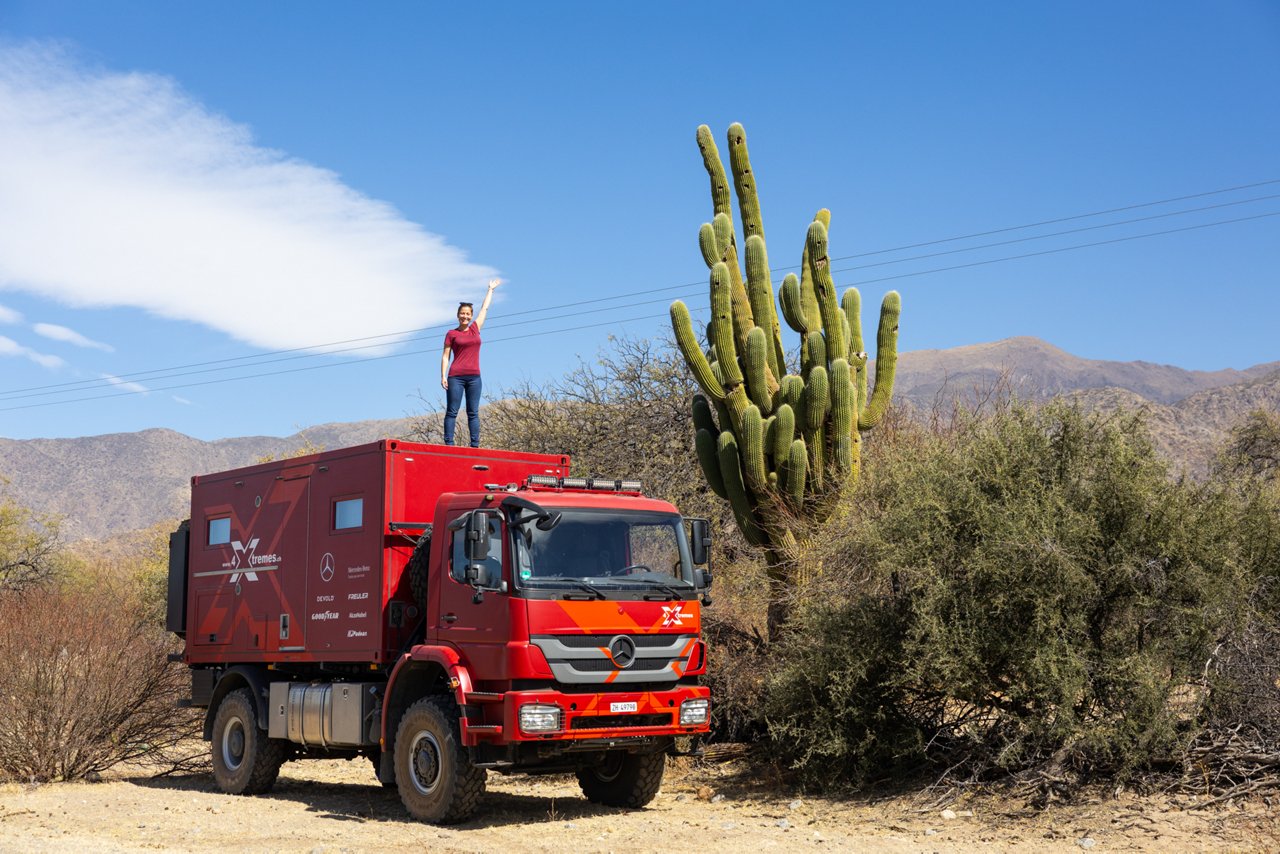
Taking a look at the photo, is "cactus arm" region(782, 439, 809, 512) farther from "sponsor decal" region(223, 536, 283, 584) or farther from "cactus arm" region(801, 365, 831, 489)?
"sponsor decal" region(223, 536, 283, 584)

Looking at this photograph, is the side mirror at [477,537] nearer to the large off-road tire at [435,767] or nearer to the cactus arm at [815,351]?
the large off-road tire at [435,767]

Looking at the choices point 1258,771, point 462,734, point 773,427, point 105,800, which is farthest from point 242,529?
point 1258,771

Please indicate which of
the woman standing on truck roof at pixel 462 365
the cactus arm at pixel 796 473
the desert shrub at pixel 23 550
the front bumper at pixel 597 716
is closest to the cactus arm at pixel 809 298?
the cactus arm at pixel 796 473

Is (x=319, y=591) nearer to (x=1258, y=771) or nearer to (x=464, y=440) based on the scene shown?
(x=1258, y=771)

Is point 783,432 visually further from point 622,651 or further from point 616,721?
point 616,721

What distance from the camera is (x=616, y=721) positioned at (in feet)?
36.9

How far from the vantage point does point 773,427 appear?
15570 mm

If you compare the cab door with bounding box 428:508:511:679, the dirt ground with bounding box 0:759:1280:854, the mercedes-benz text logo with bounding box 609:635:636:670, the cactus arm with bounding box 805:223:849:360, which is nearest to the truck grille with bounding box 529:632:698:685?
the mercedes-benz text logo with bounding box 609:635:636:670

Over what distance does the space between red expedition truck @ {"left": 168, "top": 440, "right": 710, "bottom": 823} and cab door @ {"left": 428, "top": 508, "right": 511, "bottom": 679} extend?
0.07 ft

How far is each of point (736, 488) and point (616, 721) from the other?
16.9ft

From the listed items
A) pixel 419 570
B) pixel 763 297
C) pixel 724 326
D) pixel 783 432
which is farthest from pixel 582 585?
pixel 763 297

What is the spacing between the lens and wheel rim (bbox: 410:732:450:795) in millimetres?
11523

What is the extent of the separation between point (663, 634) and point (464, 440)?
65.3 feet

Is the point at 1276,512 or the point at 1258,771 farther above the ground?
the point at 1276,512
